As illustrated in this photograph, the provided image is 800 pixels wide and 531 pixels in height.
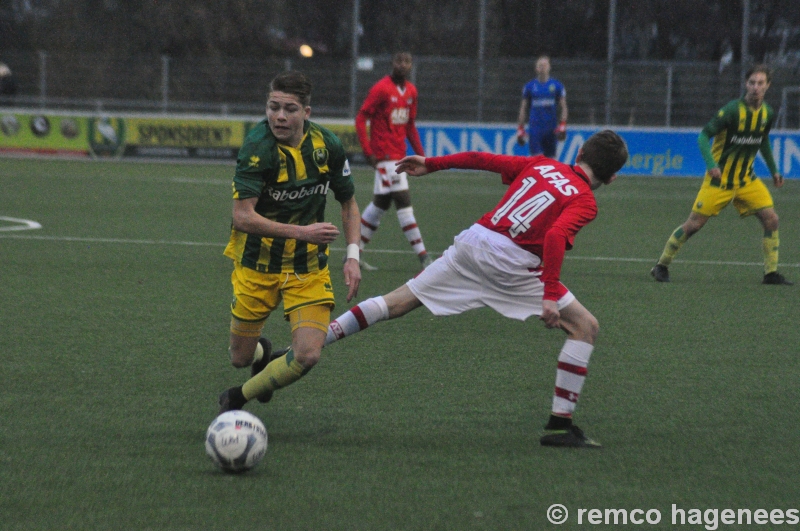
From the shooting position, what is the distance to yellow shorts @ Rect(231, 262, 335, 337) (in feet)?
16.5

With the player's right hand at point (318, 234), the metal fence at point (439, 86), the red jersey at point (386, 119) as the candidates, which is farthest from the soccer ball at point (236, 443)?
the metal fence at point (439, 86)

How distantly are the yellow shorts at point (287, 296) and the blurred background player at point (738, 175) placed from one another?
566cm

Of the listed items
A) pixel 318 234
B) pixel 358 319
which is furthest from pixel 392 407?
pixel 318 234

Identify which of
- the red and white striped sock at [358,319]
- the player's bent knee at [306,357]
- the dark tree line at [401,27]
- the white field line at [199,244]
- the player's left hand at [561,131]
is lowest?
the white field line at [199,244]

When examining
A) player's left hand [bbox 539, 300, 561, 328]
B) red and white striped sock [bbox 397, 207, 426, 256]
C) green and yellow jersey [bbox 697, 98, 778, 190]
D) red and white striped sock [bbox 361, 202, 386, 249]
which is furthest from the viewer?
red and white striped sock [bbox 361, 202, 386, 249]

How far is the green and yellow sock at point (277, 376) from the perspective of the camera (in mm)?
4973

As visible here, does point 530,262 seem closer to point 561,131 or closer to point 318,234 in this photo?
point 318,234

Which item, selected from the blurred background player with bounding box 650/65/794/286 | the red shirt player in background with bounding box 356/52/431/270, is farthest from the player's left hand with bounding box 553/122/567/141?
the blurred background player with bounding box 650/65/794/286

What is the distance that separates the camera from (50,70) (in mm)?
28812

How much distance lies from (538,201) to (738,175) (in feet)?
18.1

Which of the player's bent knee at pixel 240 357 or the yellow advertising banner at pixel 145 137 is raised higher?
the yellow advertising banner at pixel 145 137

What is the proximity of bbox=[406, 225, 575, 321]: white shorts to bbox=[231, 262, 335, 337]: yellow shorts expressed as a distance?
1.78 feet

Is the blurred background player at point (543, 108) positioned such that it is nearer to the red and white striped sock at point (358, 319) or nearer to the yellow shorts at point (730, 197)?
the yellow shorts at point (730, 197)

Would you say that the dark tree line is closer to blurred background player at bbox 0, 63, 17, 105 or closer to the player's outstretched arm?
blurred background player at bbox 0, 63, 17, 105
